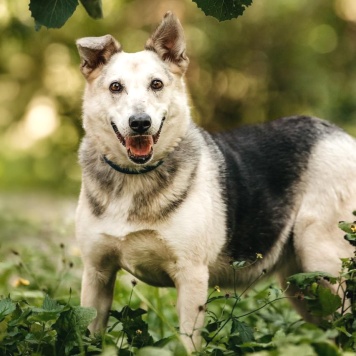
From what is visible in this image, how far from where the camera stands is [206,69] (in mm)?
13102

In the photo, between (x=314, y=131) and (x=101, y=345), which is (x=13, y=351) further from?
(x=314, y=131)

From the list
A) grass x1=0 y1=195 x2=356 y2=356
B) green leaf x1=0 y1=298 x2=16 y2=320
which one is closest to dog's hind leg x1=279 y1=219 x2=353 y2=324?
grass x1=0 y1=195 x2=356 y2=356

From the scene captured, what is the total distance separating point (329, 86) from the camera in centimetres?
1295

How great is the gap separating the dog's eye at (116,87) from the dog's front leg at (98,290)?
3.41 feet

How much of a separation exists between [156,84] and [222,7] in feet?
2.50

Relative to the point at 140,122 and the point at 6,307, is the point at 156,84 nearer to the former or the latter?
the point at 140,122

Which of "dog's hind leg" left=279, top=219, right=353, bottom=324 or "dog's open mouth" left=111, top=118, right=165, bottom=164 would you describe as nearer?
"dog's open mouth" left=111, top=118, right=165, bottom=164

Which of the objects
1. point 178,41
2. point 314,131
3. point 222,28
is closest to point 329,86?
point 222,28

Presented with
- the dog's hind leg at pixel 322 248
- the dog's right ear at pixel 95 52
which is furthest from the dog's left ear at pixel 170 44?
the dog's hind leg at pixel 322 248

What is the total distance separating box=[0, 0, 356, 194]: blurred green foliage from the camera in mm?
12961

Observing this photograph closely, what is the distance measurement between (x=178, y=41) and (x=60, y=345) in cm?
195

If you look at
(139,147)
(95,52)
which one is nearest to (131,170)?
(139,147)

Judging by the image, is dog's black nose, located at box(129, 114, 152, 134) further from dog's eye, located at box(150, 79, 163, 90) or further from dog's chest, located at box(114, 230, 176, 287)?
dog's chest, located at box(114, 230, 176, 287)

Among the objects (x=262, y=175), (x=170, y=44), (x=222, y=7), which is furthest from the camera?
(x=262, y=175)
